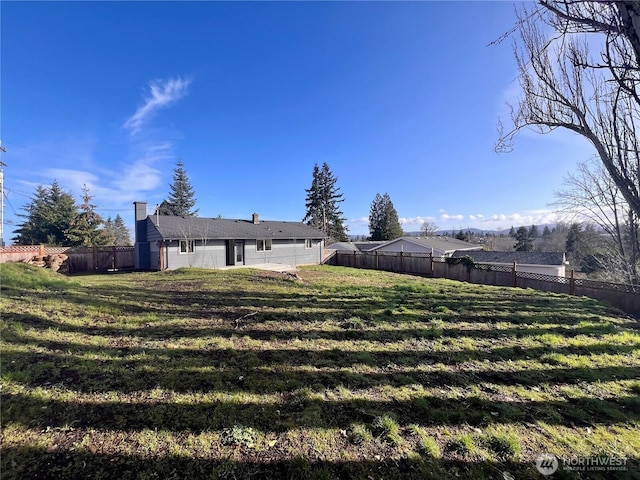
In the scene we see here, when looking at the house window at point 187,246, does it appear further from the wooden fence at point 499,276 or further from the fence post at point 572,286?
the fence post at point 572,286

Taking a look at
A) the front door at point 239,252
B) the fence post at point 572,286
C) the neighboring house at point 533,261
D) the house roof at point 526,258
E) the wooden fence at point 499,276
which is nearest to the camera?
the wooden fence at point 499,276

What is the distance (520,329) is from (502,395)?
10.1 feet

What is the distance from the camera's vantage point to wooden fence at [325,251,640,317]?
9.62 metres

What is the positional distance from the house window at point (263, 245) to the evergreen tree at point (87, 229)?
55.2 ft

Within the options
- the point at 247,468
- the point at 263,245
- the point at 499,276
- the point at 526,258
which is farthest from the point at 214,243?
the point at 526,258

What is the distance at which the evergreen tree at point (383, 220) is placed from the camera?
43719 millimetres

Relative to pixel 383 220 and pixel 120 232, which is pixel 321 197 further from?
pixel 120 232

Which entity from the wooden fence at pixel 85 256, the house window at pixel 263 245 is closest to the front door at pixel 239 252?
the house window at pixel 263 245

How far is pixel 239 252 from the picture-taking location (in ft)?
64.3

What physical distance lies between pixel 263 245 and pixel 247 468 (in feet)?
62.1

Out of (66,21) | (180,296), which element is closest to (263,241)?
(180,296)

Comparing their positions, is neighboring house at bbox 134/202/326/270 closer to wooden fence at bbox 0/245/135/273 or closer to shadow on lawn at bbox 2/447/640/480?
wooden fence at bbox 0/245/135/273

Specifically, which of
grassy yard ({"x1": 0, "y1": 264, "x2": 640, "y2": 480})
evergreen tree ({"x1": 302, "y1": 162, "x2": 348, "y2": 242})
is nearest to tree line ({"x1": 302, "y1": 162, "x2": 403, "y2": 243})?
evergreen tree ({"x1": 302, "y1": 162, "x2": 348, "y2": 242})

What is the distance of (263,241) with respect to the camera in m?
20.6
